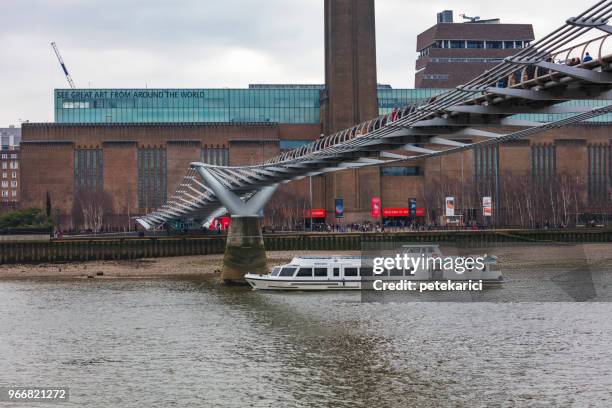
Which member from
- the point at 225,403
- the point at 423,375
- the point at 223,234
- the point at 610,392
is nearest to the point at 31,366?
the point at 225,403

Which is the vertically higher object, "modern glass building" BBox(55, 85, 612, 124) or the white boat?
"modern glass building" BBox(55, 85, 612, 124)

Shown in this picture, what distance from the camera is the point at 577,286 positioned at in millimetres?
65250

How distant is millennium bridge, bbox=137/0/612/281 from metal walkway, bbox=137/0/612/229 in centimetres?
3

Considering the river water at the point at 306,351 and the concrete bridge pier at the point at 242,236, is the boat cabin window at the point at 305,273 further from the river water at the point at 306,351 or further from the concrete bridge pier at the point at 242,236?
the concrete bridge pier at the point at 242,236

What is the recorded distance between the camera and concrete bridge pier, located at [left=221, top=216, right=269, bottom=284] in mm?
70250

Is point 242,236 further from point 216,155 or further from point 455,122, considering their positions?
point 216,155

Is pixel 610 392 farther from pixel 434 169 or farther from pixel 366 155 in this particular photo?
pixel 434 169

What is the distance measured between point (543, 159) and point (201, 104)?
48735mm

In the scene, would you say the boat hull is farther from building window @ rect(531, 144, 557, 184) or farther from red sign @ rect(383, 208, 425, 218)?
building window @ rect(531, 144, 557, 184)

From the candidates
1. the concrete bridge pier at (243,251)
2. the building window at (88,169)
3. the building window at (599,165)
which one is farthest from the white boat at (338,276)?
the building window at (599,165)

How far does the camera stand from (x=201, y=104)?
155m

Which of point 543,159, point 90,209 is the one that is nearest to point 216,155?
point 90,209

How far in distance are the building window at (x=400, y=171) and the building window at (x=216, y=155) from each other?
21.6 m

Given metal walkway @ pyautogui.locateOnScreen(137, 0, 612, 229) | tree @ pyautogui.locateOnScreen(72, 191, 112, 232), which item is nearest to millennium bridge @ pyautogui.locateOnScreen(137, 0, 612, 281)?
metal walkway @ pyautogui.locateOnScreen(137, 0, 612, 229)
